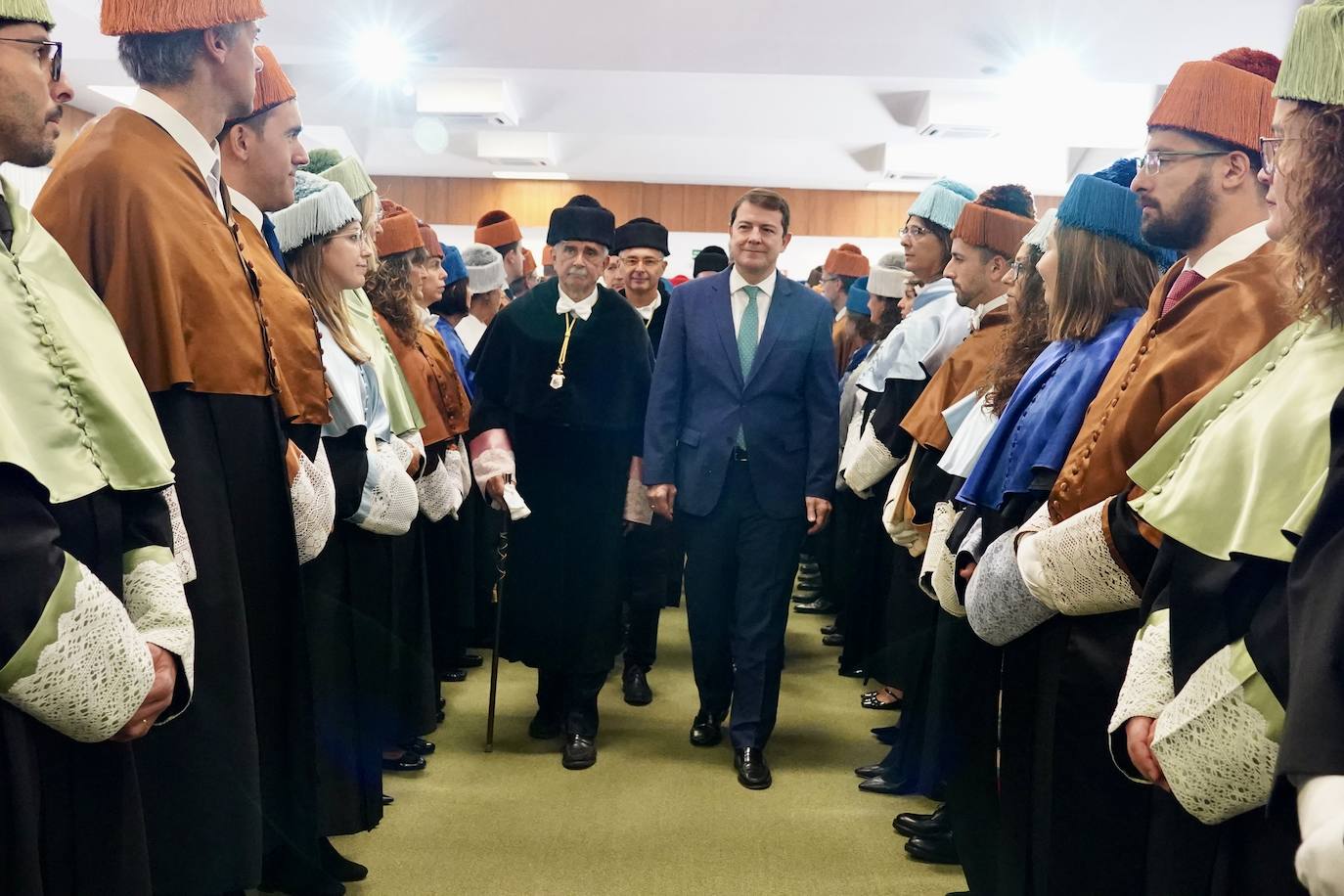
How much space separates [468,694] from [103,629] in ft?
10.6

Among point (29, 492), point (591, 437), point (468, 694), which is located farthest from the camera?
point (468, 694)

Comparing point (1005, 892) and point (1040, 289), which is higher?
point (1040, 289)

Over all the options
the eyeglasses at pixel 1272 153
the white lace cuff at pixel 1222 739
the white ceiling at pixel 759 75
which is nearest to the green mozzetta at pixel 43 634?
the white lace cuff at pixel 1222 739

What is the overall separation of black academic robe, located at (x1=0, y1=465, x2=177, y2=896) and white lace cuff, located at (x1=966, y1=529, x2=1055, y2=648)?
1433 millimetres

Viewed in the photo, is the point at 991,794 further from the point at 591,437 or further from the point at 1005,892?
the point at 591,437

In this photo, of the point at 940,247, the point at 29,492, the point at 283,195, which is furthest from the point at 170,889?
the point at 940,247

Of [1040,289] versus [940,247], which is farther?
[940,247]

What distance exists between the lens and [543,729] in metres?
3.97

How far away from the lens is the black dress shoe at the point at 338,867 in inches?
108

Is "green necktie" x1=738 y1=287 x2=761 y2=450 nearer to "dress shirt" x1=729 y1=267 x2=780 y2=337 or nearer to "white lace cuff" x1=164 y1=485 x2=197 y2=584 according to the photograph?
"dress shirt" x1=729 y1=267 x2=780 y2=337

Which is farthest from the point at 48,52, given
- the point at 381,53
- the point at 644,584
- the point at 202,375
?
the point at 381,53

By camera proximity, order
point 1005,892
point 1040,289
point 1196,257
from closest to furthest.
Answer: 1. point 1196,257
2. point 1005,892
3. point 1040,289

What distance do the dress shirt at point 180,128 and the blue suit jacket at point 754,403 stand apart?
193cm

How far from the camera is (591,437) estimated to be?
3.89m
